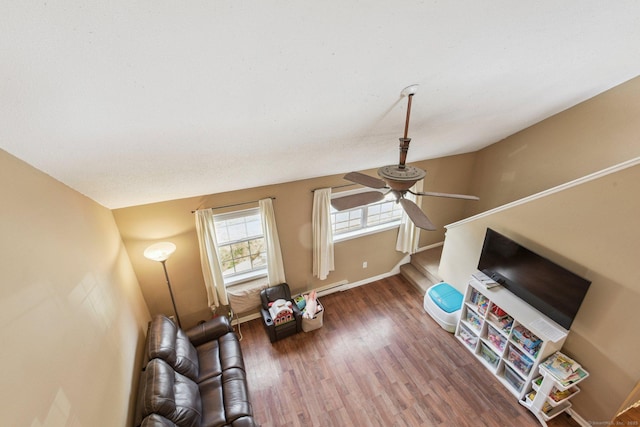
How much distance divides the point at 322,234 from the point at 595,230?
310 cm

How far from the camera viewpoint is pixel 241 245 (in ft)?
13.6

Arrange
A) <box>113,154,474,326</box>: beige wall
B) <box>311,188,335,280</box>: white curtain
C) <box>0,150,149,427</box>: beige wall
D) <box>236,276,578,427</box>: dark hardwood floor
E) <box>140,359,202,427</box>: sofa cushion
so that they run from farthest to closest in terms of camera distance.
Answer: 1. <box>311,188,335,280</box>: white curtain
2. <box>113,154,474,326</box>: beige wall
3. <box>236,276,578,427</box>: dark hardwood floor
4. <box>140,359,202,427</box>: sofa cushion
5. <box>0,150,149,427</box>: beige wall

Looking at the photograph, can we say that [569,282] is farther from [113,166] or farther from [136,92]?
[113,166]

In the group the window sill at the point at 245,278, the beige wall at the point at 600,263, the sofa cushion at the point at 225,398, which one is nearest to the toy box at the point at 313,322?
the window sill at the point at 245,278

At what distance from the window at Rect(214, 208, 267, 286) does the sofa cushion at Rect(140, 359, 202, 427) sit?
1.56 metres

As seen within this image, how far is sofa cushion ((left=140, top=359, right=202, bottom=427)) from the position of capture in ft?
7.62

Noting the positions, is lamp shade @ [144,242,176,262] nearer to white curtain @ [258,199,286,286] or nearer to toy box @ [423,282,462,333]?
white curtain @ [258,199,286,286]

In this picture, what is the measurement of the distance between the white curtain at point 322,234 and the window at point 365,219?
0.95 feet

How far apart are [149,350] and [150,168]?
1924 mm

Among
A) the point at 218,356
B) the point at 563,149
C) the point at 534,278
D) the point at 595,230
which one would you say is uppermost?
the point at 563,149

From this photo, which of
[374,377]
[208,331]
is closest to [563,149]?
[374,377]

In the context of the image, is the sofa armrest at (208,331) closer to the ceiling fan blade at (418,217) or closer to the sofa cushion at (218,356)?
the sofa cushion at (218,356)

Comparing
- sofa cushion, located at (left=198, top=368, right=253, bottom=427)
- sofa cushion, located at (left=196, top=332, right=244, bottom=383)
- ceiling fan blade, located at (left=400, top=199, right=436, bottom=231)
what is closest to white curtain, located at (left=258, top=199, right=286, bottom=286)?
sofa cushion, located at (left=196, top=332, right=244, bottom=383)

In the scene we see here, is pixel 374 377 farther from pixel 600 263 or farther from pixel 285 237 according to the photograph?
pixel 600 263
